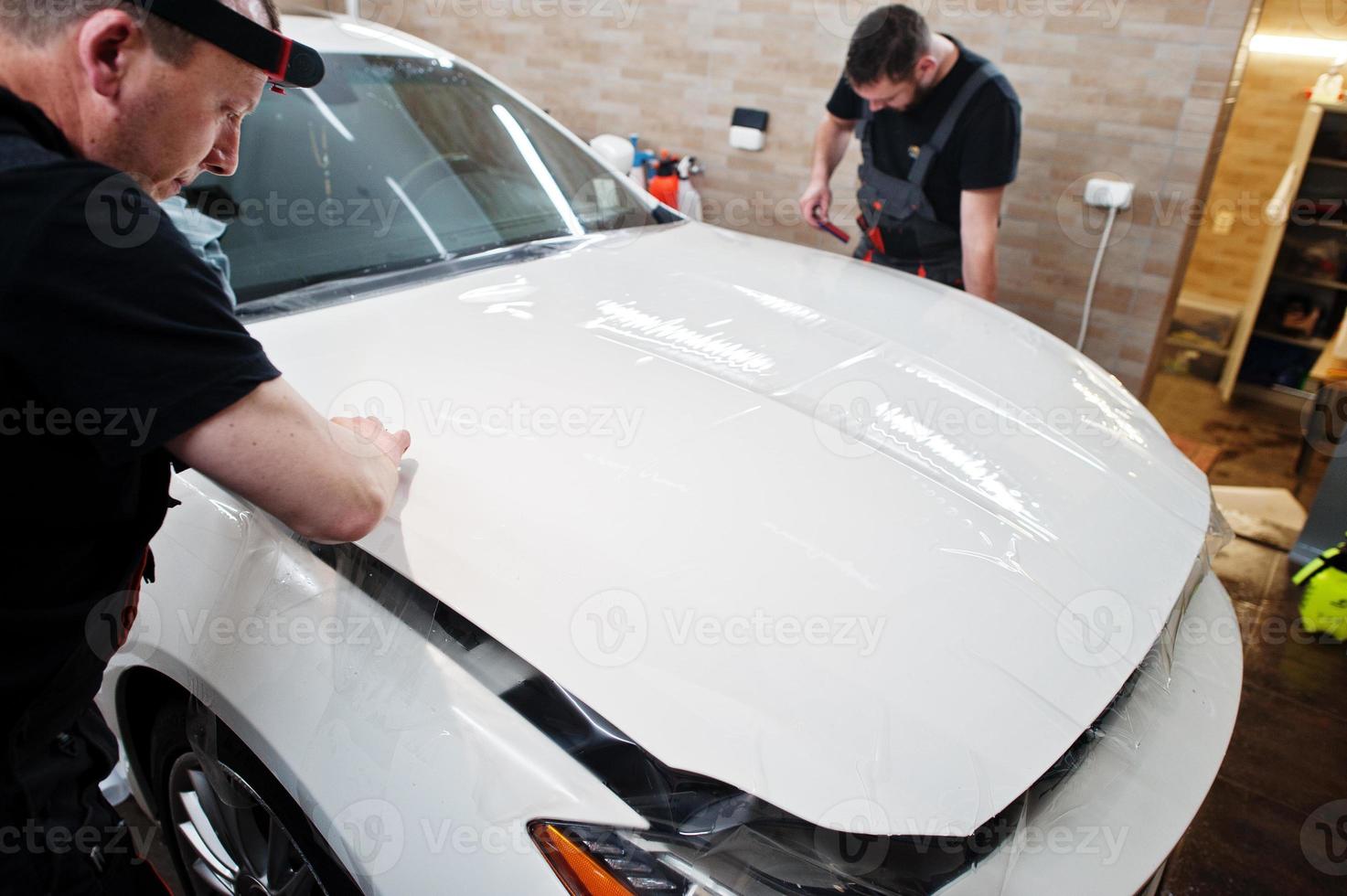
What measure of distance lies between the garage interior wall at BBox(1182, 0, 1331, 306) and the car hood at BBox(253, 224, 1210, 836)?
4.04m

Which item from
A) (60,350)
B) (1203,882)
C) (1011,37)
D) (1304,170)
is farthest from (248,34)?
(1304,170)

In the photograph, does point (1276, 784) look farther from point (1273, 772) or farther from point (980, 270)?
point (980, 270)

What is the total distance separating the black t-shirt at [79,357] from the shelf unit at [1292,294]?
5020mm

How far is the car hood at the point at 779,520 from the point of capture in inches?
37.3

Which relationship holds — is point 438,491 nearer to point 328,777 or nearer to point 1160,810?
point 328,777

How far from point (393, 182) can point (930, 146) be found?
1.65 m

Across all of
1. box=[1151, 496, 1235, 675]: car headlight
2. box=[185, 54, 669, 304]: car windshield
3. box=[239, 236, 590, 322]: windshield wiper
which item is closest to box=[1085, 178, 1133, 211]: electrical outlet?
box=[185, 54, 669, 304]: car windshield

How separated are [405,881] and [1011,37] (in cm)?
368

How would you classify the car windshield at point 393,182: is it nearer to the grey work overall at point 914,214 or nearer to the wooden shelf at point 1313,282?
the grey work overall at point 914,214

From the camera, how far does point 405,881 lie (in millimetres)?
969

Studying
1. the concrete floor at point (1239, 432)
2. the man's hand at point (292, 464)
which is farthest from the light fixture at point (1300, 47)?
the man's hand at point (292, 464)

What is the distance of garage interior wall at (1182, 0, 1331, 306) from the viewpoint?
5035 mm

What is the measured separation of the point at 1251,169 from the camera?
17.3 feet

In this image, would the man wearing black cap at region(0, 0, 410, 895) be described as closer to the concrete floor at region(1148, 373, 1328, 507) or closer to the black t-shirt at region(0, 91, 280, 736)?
the black t-shirt at region(0, 91, 280, 736)
